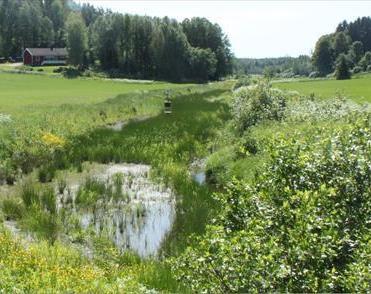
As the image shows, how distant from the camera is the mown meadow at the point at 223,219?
6648 mm

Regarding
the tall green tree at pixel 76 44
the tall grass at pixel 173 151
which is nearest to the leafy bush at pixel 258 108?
the tall grass at pixel 173 151

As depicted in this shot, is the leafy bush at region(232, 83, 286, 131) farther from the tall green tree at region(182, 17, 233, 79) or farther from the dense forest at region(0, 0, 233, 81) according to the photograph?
the tall green tree at region(182, 17, 233, 79)

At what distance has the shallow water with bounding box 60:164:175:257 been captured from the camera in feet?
48.2

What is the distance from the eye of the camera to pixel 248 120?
96.5ft

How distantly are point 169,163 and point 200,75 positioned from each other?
120 meters

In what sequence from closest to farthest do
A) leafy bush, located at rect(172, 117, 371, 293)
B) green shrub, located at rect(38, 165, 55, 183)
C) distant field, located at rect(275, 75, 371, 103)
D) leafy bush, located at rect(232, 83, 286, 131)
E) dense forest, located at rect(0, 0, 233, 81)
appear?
leafy bush, located at rect(172, 117, 371, 293)
green shrub, located at rect(38, 165, 55, 183)
leafy bush, located at rect(232, 83, 286, 131)
distant field, located at rect(275, 75, 371, 103)
dense forest, located at rect(0, 0, 233, 81)

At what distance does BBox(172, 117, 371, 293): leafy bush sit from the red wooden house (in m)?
151

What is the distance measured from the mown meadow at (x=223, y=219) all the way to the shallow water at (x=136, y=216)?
1.49 feet

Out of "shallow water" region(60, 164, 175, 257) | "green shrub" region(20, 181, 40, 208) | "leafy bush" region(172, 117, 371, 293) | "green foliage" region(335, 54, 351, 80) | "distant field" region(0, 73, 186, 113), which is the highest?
"green foliage" region(335, 54, 351, 80)

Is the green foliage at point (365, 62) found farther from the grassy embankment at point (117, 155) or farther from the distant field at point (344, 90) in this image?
the grassy embankment at point (117, 155)

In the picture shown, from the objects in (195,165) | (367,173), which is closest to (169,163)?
(195,165)

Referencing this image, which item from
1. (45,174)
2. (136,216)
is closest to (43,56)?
(45,174)

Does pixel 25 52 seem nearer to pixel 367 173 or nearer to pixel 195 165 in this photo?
pixel 195 165

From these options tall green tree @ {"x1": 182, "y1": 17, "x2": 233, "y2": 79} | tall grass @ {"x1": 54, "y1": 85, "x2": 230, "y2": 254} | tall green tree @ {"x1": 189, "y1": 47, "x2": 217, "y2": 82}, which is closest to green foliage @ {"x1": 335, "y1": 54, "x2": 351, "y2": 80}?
tall green tree @ {"x1": 189, "y1": 47, "x2": 217, "y2": 82}
